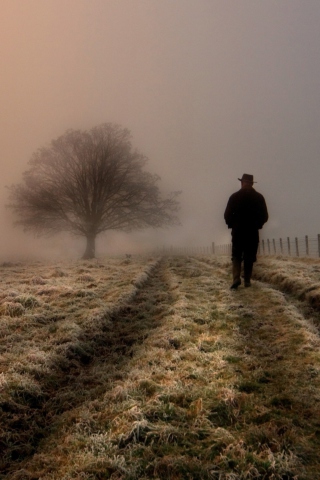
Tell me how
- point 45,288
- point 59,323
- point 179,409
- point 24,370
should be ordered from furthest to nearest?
point 45,288 < point 59,323 < point 24,370 < point 179,409

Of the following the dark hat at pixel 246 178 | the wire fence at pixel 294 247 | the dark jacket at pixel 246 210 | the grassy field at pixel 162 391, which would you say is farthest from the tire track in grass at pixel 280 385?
the wire fence at pixel 294 247

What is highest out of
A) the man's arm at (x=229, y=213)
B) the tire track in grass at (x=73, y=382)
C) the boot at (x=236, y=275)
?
the man's arm at (x=229, y=213)

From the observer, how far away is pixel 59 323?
28.5 feet

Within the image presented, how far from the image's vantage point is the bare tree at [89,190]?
3444 centimetres

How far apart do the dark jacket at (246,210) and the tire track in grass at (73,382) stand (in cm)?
445

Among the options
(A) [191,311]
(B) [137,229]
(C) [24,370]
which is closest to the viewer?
(C) [24,370]

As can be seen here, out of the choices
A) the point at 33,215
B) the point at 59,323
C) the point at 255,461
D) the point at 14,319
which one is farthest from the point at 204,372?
the point at 33,215

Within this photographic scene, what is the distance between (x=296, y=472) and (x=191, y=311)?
6.00m

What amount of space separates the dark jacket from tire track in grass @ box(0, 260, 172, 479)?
14.6ft

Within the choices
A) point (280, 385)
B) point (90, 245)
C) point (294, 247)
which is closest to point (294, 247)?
point (294, 247)

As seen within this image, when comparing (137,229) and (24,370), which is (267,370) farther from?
(137,229)

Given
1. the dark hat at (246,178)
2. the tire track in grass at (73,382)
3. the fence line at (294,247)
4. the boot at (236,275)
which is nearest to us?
the tire track in grass at (73,382)

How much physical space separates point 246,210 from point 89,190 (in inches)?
983

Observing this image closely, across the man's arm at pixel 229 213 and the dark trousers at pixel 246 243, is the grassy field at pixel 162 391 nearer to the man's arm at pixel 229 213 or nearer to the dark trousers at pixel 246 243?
the dark trousers at pixel 246 243
